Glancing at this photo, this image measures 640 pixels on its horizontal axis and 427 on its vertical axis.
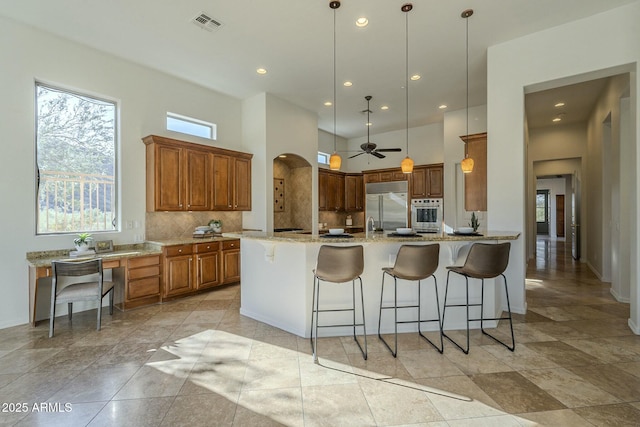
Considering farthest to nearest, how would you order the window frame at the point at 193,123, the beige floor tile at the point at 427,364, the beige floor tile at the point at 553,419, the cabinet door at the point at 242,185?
1. the cabinet door at the point at 242,185
2. the window frame at the point at 193,123
3. the beige floor tile at the point at 427,364
4. the beige floor tile at the point at 553,419

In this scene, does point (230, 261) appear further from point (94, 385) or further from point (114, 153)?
point (94, 385)

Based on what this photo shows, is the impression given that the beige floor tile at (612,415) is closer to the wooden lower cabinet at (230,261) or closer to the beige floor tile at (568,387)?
the beige floor tile at (568,387)

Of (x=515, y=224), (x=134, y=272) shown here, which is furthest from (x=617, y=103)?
(x=134, y=272)

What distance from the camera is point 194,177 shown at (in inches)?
195

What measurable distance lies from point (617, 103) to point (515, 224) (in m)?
2.58

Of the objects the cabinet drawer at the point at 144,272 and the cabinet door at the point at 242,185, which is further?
the cabinet door at the point at 242,185

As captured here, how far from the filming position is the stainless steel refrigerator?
7.58 m

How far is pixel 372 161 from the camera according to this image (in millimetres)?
8633

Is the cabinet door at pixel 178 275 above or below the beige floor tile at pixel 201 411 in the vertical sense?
above

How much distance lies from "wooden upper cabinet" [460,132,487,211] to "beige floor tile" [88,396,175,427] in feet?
17.3

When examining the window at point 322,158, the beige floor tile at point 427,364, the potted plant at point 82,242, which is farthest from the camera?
the window at point 322,158

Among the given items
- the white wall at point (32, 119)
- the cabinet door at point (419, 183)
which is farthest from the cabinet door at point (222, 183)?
the cabinet door at point (419, 183)

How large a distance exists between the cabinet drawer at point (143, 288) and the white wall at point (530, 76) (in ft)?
16.3

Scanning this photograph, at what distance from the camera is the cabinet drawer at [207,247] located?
15.6ft
